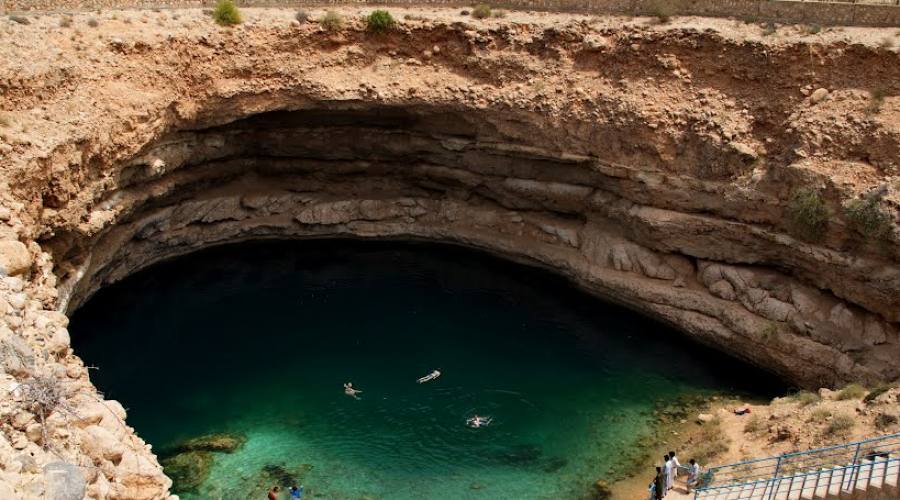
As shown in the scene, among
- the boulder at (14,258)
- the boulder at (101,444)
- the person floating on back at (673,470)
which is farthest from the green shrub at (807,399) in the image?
the boulder at (14,258)

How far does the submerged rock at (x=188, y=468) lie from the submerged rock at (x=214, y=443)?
22cm

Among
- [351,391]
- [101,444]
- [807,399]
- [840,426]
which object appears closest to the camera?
[101,444]

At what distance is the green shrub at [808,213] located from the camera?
973 inches

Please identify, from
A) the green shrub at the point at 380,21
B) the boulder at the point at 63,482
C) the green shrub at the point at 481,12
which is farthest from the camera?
the green shrub at the point at 481,12

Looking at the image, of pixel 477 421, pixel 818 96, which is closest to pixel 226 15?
pixel 477 421

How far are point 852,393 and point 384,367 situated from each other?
14.3 metres

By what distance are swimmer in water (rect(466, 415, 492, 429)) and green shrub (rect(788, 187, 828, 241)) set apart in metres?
11.8

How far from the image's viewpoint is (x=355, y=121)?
3344cm

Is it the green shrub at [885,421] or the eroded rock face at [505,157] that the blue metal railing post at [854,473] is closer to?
the green shrub at [885,421]

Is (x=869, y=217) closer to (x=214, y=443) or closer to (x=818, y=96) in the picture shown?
(x=818, y=96)

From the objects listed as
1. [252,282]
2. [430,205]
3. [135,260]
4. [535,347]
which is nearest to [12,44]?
[135,260]

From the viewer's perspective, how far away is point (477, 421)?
24.2m

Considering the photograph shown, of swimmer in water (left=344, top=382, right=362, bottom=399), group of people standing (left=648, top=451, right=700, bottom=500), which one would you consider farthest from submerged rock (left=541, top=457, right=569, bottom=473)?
swimmer in water (left=344, top=382, right=362, bottom=399)

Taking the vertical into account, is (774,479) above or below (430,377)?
below
